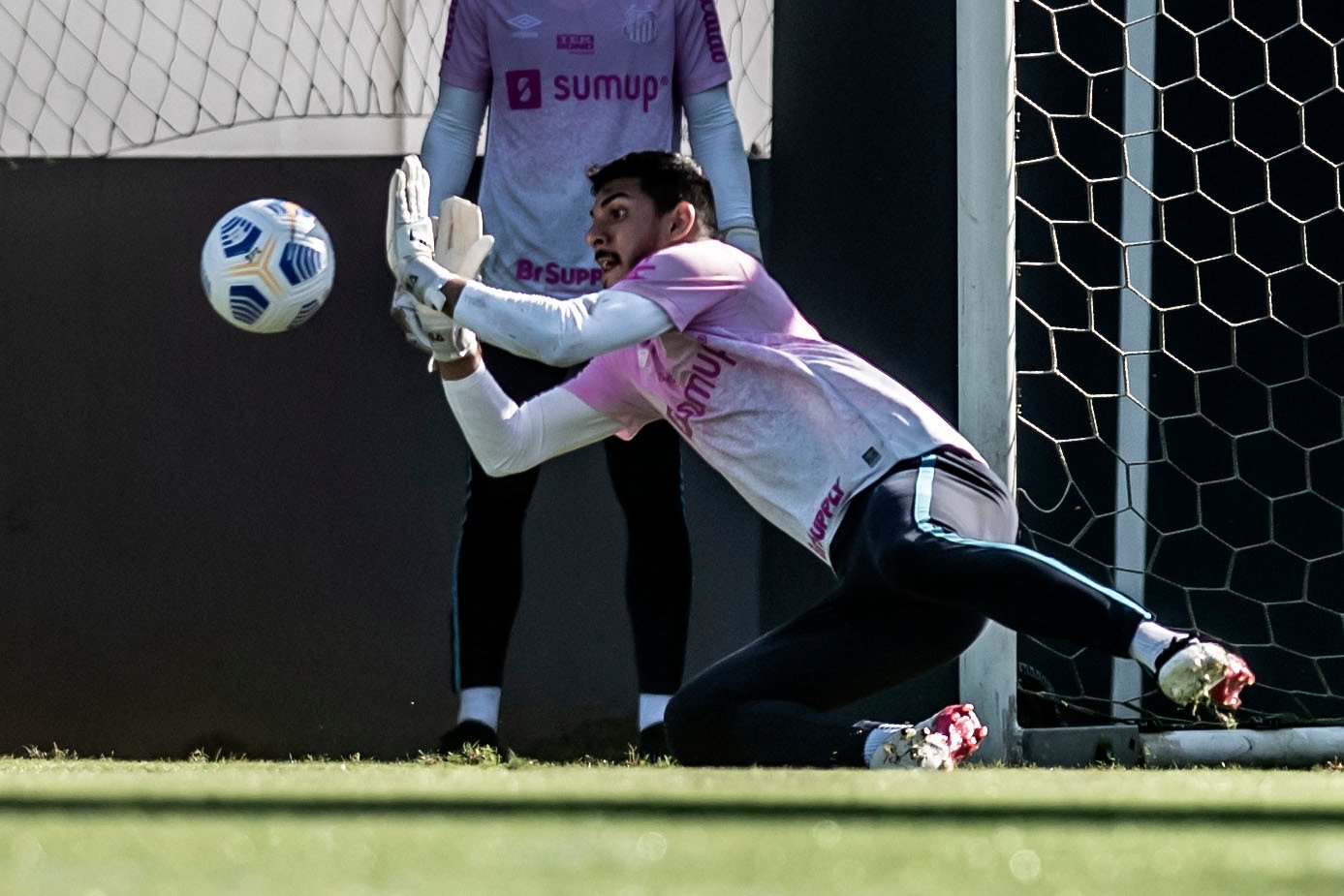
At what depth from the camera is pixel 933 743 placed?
3.32 m

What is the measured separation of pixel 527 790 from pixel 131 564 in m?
2.83

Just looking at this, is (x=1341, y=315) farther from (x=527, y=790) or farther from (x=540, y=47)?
(x=527, y=790)

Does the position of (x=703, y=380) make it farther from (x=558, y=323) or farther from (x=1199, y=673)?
(x=1199, y=673)

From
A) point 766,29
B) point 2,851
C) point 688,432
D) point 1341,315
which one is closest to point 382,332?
point 766,29

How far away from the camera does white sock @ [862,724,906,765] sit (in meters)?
3.31

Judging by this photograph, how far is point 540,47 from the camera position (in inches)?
179

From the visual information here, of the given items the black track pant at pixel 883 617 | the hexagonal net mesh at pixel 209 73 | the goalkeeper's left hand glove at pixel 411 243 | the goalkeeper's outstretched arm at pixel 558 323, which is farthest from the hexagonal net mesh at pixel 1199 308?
the goalkeeper's left hand glove at pixel 411 243

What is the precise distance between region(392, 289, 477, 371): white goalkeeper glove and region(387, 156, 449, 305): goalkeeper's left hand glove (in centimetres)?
4

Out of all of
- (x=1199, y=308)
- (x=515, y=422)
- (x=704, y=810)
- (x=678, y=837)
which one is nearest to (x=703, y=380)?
(x=515, y=422)

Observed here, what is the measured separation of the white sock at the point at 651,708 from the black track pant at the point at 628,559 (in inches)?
0.6

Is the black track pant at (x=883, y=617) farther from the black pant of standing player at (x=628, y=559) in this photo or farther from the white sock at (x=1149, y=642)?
the black pant of standing player at (x=628, y=559)

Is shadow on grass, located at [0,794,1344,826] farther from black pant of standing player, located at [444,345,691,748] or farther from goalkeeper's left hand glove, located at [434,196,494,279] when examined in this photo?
black pant of standing player, located at [444,345,691,748]

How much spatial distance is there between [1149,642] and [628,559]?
5.35 ft

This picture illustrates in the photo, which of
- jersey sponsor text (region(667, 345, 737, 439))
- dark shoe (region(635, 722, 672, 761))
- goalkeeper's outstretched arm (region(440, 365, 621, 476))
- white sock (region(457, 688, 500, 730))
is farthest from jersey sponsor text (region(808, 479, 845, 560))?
white sock (region(457, 688, 500, 730))
